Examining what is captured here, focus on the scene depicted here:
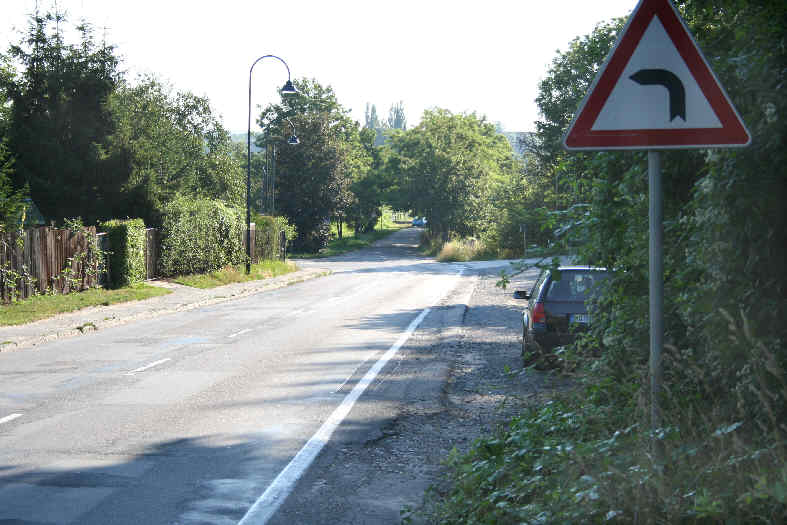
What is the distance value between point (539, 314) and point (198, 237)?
73.1 ft

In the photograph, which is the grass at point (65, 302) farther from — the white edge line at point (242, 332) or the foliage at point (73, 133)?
the foliage at point (73, 133)

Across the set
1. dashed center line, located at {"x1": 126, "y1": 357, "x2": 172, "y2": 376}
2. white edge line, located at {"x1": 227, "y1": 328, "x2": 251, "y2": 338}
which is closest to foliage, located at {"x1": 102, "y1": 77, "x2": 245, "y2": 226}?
white edge line, located at {"x1": 227, "y1": 328, "x2": 251, "y2": 338}

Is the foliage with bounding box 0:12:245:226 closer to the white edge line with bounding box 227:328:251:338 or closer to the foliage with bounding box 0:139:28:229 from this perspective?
the foliage with bounding box 0:139:28:229

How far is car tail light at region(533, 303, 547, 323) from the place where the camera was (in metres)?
10.9

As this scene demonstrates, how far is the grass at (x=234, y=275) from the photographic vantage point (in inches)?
1127

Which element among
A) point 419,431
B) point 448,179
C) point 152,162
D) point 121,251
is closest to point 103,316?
point 121,251

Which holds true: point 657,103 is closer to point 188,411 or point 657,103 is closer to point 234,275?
point 188,411

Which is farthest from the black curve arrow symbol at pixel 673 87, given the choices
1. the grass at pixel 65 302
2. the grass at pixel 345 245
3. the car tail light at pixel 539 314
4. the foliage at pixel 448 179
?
the foliage at pixel 448 179

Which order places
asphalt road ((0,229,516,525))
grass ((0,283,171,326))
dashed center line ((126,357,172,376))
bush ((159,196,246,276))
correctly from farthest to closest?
bush ((159,196,246,276)) → grass ((0,283,171,326)) → dashed center line ((126,357,172,376)) → asphalt road ((0,229,516,525))

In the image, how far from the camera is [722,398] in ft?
14.0

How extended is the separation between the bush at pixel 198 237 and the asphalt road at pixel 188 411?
1195 cm

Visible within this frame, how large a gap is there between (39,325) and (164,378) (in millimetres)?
7051

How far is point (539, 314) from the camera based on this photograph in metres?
10.9

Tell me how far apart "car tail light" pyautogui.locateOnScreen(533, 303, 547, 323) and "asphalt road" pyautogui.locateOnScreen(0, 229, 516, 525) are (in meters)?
1.56
